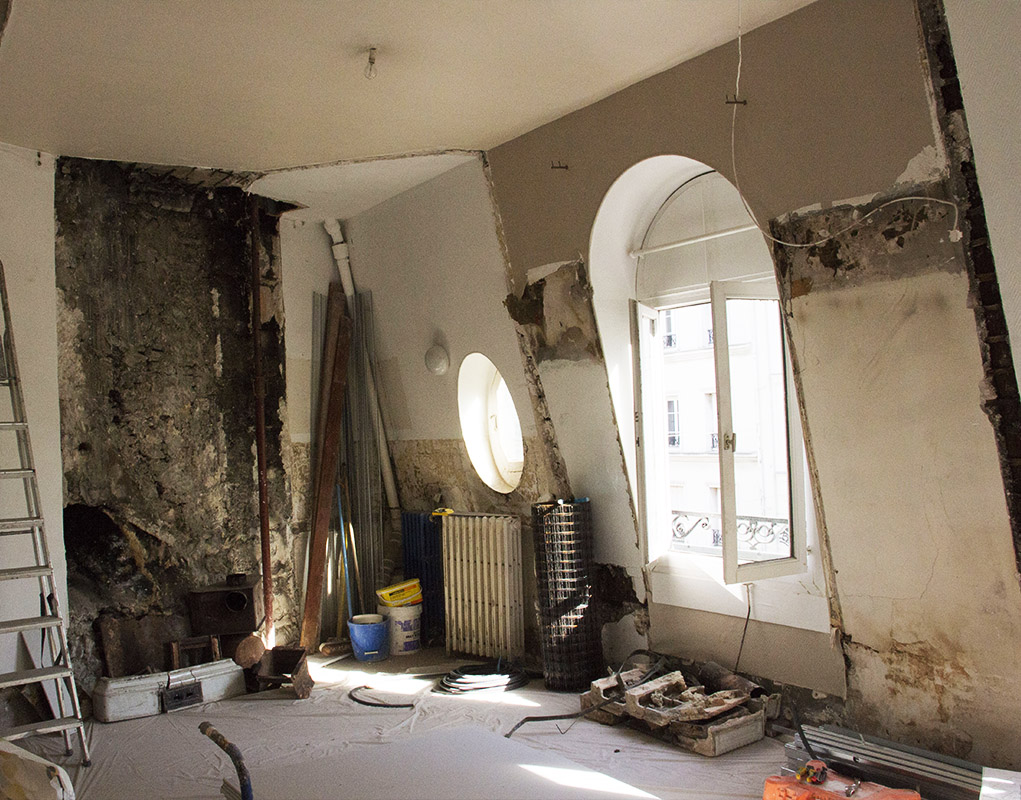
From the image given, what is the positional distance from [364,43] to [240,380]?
9.36 ft

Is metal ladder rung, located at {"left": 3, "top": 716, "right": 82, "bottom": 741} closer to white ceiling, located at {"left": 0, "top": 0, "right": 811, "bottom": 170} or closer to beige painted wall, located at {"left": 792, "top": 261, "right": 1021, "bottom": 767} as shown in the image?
white ceiling, located at {"left": 0, "top": 0, "right": 811, "bottom": 170}

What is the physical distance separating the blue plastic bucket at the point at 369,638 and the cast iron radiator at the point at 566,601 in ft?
4.43

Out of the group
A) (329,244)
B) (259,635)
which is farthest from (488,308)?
(259,635)

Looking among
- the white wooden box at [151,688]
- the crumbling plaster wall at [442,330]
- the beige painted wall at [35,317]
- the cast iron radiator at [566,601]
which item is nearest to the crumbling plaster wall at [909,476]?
the cast iron radiator at [566,601]

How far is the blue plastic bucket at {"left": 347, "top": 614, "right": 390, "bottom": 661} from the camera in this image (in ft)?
18.2

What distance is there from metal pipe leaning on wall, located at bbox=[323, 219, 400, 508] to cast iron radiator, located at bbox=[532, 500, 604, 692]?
1.99 metres

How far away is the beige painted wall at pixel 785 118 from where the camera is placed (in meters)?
3.10

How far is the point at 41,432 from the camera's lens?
180 inches

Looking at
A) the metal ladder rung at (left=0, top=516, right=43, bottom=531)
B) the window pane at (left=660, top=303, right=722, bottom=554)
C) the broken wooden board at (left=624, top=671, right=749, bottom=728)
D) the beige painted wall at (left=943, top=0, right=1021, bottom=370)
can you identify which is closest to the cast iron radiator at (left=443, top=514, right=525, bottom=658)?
the broken wooden board at (left=624, top=671, right=749, bottom=728)

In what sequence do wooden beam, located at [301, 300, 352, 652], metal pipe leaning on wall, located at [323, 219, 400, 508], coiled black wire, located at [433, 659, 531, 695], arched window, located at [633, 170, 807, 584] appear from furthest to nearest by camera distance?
metal pipe leaning on wall, located at [323, 219, 400, 508] → wooden beam, located at [301, 300, 352, 652] → coiled black wire, located at [433, 659, 531, 695] → arched window, located at [633, 170, 807, 584]

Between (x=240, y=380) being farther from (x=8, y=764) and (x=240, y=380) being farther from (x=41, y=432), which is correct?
(x=8, y=764)

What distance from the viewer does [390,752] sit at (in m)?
3.93

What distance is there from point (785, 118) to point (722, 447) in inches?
58.3

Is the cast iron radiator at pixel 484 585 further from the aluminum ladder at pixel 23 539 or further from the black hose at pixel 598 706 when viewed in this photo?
the aluminum ladder at pixel 23 539
